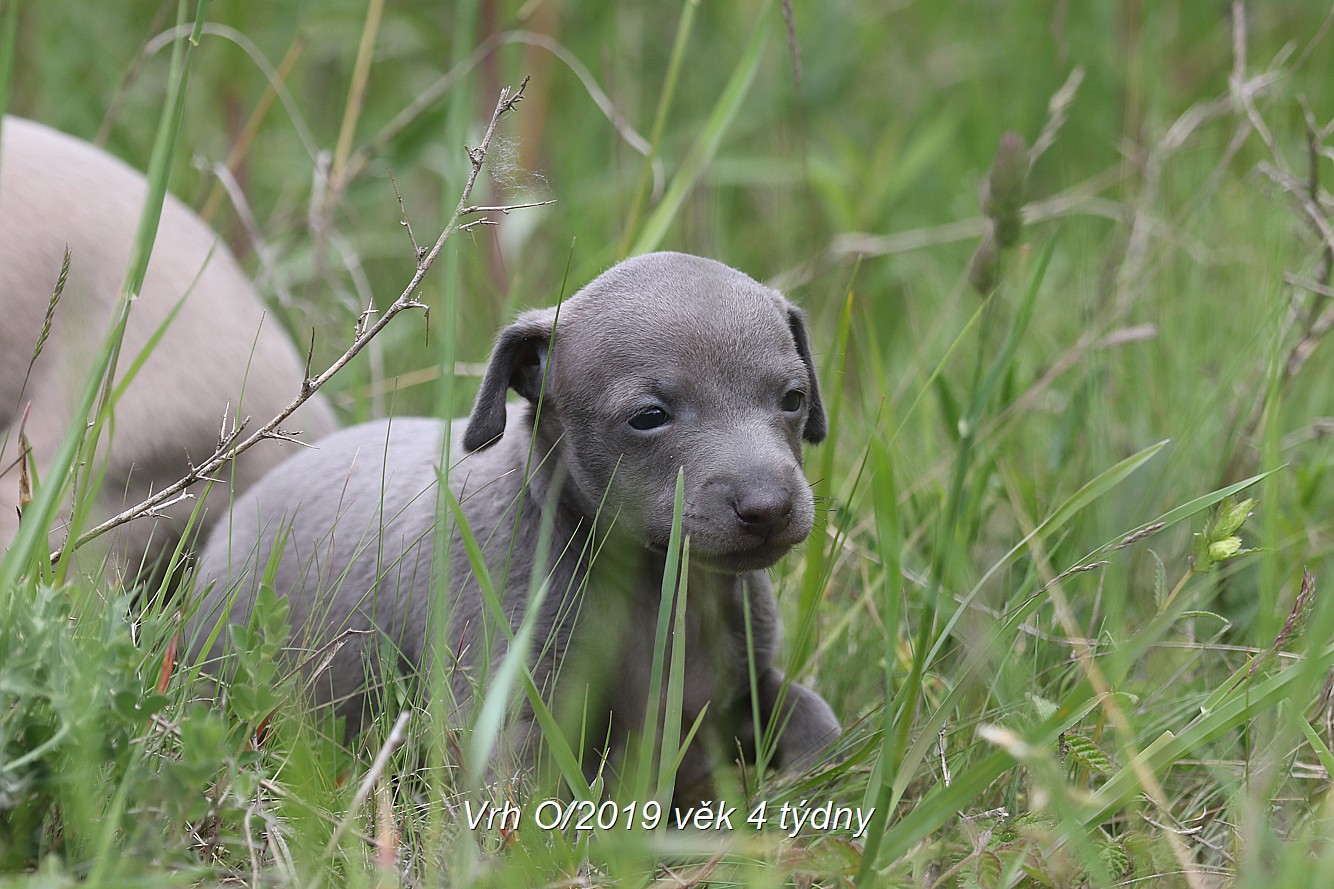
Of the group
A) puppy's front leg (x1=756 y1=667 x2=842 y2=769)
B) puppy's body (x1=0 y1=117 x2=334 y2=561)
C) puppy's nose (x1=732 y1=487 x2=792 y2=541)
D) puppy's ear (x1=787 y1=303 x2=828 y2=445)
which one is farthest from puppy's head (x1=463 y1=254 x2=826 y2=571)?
puppy's body (x1=0 y1=117 x2=334 y2=561)

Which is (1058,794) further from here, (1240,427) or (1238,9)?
(1238,9)

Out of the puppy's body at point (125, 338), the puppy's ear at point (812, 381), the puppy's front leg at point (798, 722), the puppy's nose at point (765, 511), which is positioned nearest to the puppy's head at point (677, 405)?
the puppy's nose at point (765, 511)

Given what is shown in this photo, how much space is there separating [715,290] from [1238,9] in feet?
7.23

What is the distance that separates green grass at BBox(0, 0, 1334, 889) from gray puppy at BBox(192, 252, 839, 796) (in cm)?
17

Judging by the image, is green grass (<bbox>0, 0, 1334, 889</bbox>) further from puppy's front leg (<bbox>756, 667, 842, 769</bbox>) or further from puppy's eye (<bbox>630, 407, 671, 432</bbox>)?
puppy's eye (<bbox>630, 407, 671, 432</bbox>)

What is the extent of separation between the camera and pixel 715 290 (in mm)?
2920

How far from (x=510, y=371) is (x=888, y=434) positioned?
99cm

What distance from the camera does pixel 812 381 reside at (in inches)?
127

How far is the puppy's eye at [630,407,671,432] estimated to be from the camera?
9.31 ft

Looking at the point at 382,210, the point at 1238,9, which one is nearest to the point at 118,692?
the point at 1238,9

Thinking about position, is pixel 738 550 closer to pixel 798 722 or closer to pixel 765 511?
pixel 765 511

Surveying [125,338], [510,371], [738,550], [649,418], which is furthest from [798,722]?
[125,338]

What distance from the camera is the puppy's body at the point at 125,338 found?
10.9 feet

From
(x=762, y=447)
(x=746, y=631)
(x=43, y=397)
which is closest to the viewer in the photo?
(x=762, y=447)
